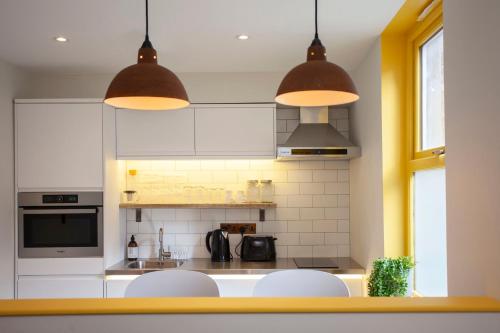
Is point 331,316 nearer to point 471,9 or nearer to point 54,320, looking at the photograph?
point 54,320

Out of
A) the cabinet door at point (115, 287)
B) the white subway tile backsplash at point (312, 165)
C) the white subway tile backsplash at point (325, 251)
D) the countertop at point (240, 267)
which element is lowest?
the cabinet door at point (115, 287)

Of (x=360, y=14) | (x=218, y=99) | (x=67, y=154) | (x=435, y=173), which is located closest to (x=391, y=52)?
(x=360, y=14)

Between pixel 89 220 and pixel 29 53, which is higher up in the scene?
pixel 29 53

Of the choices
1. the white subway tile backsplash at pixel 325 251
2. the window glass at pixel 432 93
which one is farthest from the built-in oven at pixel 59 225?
the window glass at pixel 432 93

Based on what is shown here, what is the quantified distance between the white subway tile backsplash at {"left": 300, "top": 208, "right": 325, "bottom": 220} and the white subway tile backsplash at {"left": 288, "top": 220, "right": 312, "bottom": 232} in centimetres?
5

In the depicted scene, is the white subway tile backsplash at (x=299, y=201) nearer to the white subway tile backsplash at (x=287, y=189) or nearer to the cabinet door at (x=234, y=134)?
the white subway tile backsplash at (x=287, y=189)

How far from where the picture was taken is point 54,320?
180 cm

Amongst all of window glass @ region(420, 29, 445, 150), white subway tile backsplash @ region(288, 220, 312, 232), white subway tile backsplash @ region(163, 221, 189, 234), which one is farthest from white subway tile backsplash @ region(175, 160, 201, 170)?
window glass @ region(420, 29, 445, 150)

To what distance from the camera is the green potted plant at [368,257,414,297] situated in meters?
2.95

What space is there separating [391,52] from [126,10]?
1760mm

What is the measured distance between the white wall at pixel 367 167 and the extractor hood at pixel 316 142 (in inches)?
5.9

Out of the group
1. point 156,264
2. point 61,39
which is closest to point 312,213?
point 156,264

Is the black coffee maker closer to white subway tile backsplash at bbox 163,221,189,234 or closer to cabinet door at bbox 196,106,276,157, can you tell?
white subway tile backsplash at bbox 163,221,189,234

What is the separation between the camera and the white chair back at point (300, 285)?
252cm
